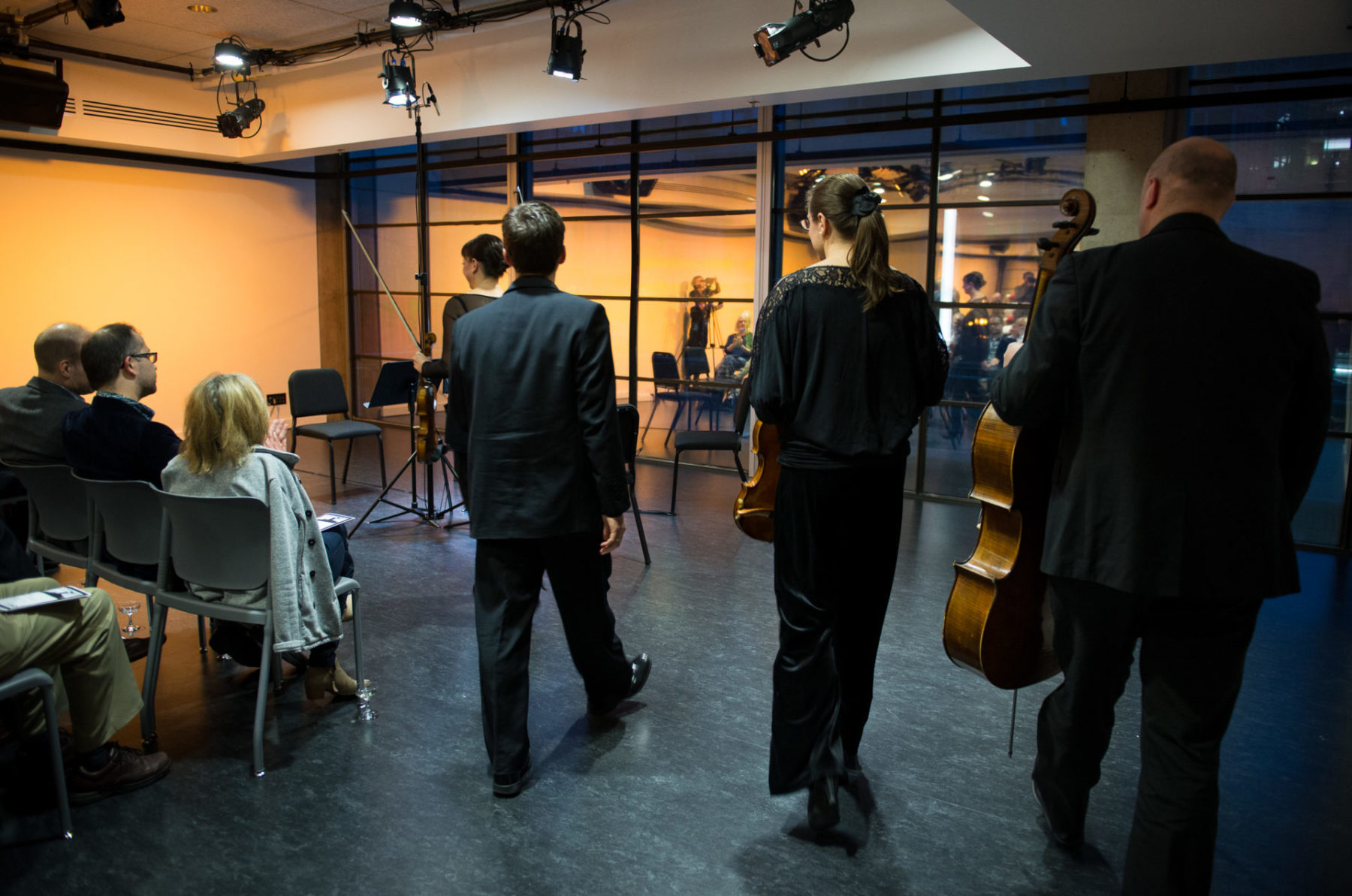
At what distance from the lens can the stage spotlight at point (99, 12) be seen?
5348 millimetres

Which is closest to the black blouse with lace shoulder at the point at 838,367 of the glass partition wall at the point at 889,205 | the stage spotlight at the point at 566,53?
the glass partition wall at the point at 889,205

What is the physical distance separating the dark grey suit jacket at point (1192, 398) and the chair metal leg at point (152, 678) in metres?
2.46

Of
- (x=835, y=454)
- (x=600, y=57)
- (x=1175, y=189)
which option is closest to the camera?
(x=1175, y=189)

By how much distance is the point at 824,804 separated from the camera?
219 cm

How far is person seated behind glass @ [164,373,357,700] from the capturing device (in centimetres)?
250

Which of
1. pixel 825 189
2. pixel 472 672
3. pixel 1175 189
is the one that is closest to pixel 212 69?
pixel 472 672

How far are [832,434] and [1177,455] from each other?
2.20ft

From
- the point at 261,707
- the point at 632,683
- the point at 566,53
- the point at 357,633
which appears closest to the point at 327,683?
the point at 357,633

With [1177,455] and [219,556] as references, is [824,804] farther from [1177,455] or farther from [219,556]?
[219,556]

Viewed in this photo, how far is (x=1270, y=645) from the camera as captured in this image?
3.58 metres

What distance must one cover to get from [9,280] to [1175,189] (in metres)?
8.48

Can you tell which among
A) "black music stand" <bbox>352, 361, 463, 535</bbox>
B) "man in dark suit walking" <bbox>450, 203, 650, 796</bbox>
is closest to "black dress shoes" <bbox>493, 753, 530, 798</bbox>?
"man in dark suit walking" <bbox>450, 203, 650, 796</bbox>

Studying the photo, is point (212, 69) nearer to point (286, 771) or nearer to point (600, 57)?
point (600, 57)

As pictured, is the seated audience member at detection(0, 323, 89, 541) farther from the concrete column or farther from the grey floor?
the concrete column
